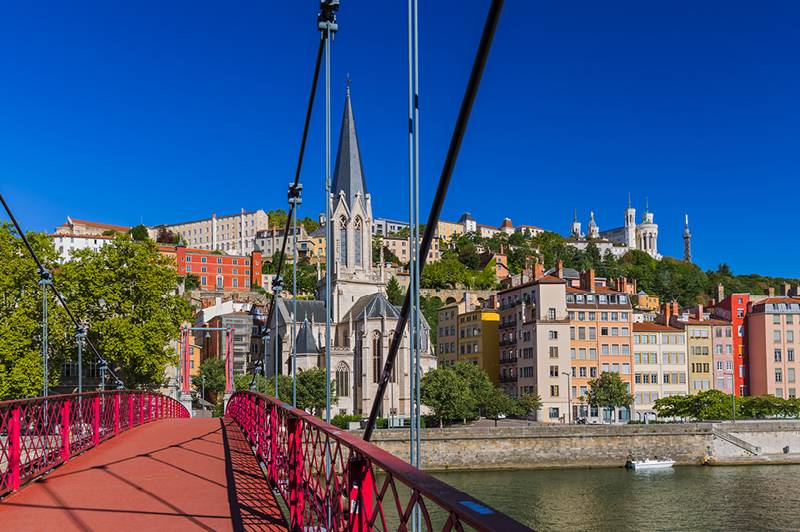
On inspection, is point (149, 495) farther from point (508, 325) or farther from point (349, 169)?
point (349, 169)

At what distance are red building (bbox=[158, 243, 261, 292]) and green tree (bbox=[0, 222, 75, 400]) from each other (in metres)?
72.4

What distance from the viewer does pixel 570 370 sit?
5622cm

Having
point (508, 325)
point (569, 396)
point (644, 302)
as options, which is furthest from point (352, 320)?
point (644, 302)

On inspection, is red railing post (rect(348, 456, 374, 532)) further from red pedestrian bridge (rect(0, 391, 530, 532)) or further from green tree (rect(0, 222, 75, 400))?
green tree (rect(0, 222, 75, 400))

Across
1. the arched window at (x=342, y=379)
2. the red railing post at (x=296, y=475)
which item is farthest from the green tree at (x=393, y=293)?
the red railing post at (x=296, y=475)

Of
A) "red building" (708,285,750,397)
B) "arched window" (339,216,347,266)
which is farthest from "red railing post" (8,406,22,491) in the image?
"red building" (708,285,750,397)

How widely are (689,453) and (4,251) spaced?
4130 centimetres

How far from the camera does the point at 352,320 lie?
60406 millimetres

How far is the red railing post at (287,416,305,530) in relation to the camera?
592cm

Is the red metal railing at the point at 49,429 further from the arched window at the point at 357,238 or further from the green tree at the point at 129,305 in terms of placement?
the arched window at the point at 357,238

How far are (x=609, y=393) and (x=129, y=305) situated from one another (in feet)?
117

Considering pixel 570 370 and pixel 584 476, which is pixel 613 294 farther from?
pixel 584 476

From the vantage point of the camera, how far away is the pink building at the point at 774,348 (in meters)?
60.8

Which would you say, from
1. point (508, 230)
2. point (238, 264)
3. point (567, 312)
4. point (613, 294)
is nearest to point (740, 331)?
point (613, 294)
